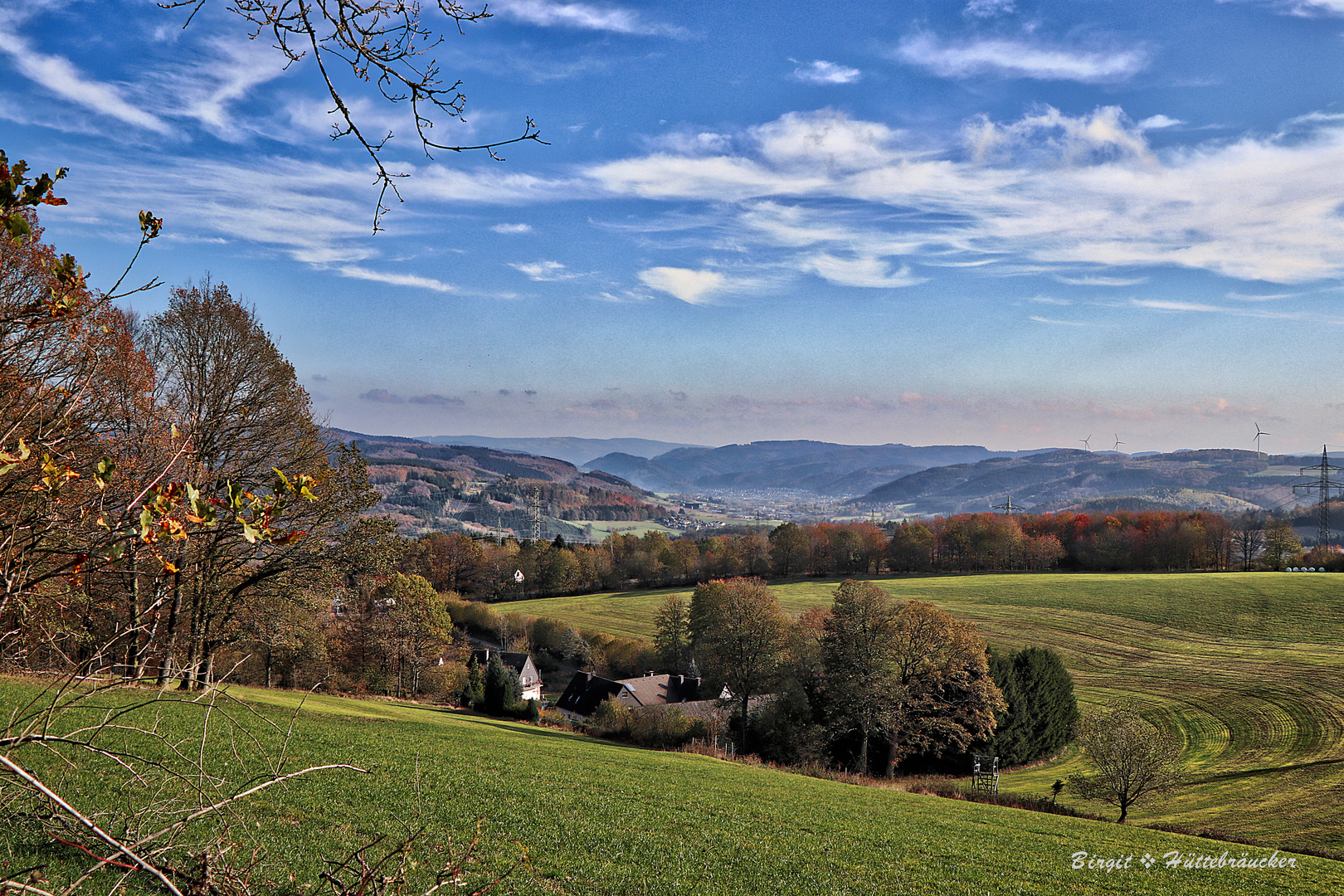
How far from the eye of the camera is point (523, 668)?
57.3 metres

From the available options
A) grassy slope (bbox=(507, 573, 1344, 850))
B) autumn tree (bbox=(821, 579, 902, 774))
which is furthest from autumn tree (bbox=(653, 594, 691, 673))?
autumn tree (bbox=(821, 579, 902, 774))

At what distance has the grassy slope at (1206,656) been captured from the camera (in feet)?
89.5

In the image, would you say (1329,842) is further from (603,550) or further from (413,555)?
(603,550)

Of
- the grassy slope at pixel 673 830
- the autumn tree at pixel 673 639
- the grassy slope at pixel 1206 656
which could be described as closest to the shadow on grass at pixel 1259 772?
the grassy slope at pixel 1206 656

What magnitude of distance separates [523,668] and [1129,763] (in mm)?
43951

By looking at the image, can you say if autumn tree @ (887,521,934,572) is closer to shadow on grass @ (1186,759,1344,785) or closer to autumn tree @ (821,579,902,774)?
autumn tree @ (821,579,902,774)

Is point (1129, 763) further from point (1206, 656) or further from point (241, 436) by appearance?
point (1206, 656)

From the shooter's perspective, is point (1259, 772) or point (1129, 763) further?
point (1259, 772)

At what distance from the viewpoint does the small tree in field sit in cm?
2403

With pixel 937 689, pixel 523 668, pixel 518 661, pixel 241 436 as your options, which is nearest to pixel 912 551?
pixel 518 661

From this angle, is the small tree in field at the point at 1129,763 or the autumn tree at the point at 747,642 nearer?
the small tree in field at the point at 1129,763

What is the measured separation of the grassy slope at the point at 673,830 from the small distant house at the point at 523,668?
38.2m

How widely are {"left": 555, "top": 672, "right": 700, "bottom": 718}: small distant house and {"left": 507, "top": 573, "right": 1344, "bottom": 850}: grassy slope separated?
1554cm

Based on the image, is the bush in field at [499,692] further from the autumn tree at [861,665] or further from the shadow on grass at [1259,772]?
the shadow on grass at [1259,772]
